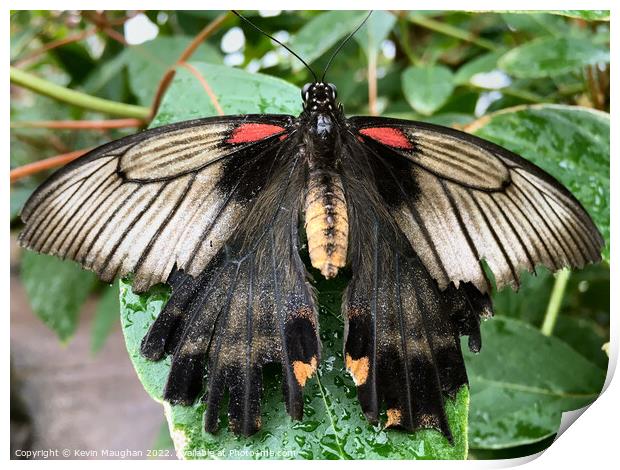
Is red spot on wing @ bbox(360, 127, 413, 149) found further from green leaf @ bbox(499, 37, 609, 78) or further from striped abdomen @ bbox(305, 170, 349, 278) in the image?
green leaf @ bbox(499, 37, 609, 78)

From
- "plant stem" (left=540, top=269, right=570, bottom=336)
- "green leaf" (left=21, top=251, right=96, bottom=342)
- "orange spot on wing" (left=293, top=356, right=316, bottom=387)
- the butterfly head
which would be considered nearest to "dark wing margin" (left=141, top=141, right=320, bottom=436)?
"orange spot on wing" (left=293, top=356, right=316, bottom=387)

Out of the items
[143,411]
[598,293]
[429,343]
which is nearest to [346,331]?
[429,343]

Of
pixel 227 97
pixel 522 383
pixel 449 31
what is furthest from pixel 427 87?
pixel 522 383

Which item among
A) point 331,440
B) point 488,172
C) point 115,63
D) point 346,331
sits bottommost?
point 331,440

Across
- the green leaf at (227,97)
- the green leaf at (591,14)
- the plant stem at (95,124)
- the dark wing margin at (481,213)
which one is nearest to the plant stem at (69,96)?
the plant stem at (95,124)

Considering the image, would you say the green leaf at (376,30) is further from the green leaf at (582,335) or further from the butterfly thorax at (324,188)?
the green leaf at (582,335)
